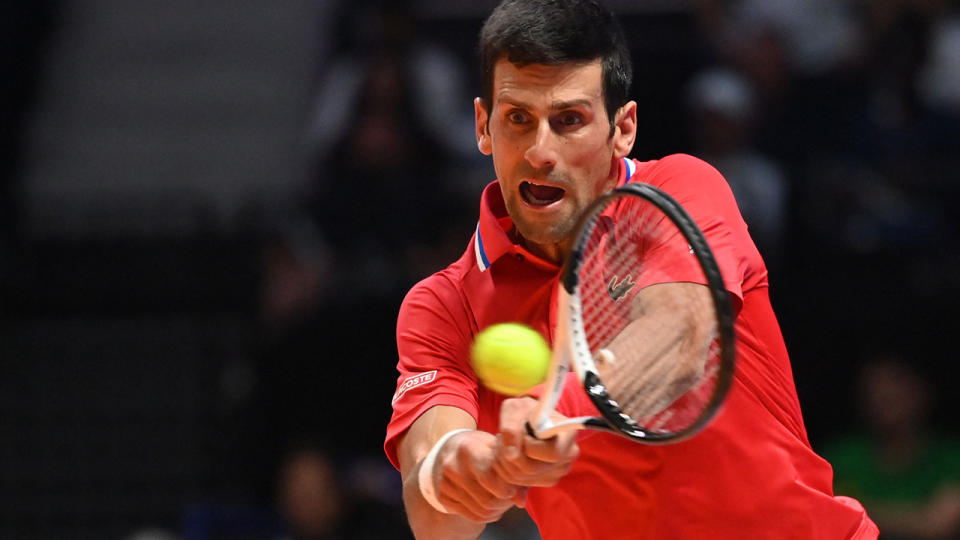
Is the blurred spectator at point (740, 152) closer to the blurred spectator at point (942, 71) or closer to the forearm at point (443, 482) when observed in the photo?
the blurred spectator at point (942, 71)

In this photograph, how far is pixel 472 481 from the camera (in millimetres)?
3037

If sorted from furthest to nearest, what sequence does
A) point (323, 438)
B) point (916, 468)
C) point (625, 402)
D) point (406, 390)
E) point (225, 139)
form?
point (225, 139) → point (323, 438) → point (916, 468) → point (406, 390) → point (625, 402)

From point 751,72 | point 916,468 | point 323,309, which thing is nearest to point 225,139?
point 323,309

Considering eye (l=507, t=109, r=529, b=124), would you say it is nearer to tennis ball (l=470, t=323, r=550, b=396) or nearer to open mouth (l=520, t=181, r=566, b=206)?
open mouth (l=520, t=181, r=566, b=206)

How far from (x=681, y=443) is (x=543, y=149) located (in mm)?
777

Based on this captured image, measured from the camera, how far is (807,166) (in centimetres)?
748

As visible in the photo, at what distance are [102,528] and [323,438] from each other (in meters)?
1.86

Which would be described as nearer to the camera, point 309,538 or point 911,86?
point 309,538

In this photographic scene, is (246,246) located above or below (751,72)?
below

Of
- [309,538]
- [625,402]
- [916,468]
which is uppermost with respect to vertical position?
[625,402]


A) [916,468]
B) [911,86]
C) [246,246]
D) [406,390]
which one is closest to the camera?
[406,390]

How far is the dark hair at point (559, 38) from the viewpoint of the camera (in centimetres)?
336

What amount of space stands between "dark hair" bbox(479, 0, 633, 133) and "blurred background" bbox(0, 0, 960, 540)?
3636mm

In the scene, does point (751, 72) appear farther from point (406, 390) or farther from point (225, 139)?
point (406, 390)
